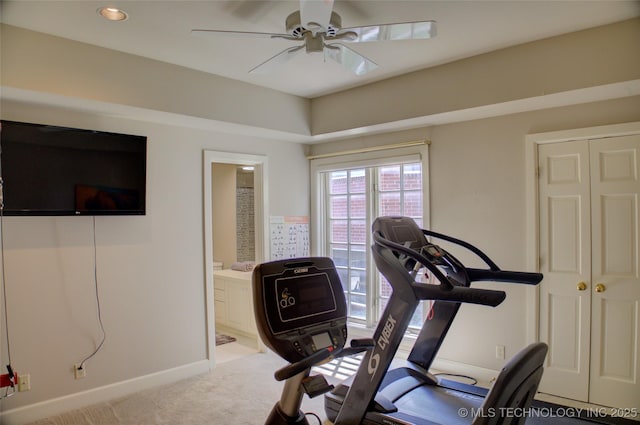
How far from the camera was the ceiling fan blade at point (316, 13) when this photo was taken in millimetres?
1831

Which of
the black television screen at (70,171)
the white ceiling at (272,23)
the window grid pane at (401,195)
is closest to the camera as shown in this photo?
the white ceiling at (272,23)

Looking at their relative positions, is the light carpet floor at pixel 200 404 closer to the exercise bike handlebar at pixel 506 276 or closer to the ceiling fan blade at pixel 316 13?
the exercise bike handlebar at pixel 506 276

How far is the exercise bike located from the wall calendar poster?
2.28 meters

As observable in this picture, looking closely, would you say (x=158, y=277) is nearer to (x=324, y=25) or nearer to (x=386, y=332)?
(x=386, y=332)

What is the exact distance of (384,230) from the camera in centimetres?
230

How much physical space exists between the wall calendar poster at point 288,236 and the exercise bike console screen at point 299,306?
2735 mm

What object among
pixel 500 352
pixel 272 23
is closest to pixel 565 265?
pixel 500 352

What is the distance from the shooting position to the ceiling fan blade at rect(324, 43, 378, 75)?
2.39 m

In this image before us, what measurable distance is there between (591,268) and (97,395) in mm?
3913

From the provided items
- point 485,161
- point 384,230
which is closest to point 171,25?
point 384,230

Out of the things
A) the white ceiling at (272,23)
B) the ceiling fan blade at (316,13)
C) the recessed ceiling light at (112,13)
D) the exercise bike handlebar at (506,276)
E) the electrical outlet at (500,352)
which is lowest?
the electrical outlet at (500,352)

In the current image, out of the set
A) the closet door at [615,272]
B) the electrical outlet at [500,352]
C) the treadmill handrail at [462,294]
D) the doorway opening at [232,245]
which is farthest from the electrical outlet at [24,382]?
the closet door at [615,272]

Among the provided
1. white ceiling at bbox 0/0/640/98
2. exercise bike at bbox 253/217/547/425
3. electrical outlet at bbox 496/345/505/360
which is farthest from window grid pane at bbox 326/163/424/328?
exercise bike at bbox 253/217/547/425

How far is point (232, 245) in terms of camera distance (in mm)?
5625
